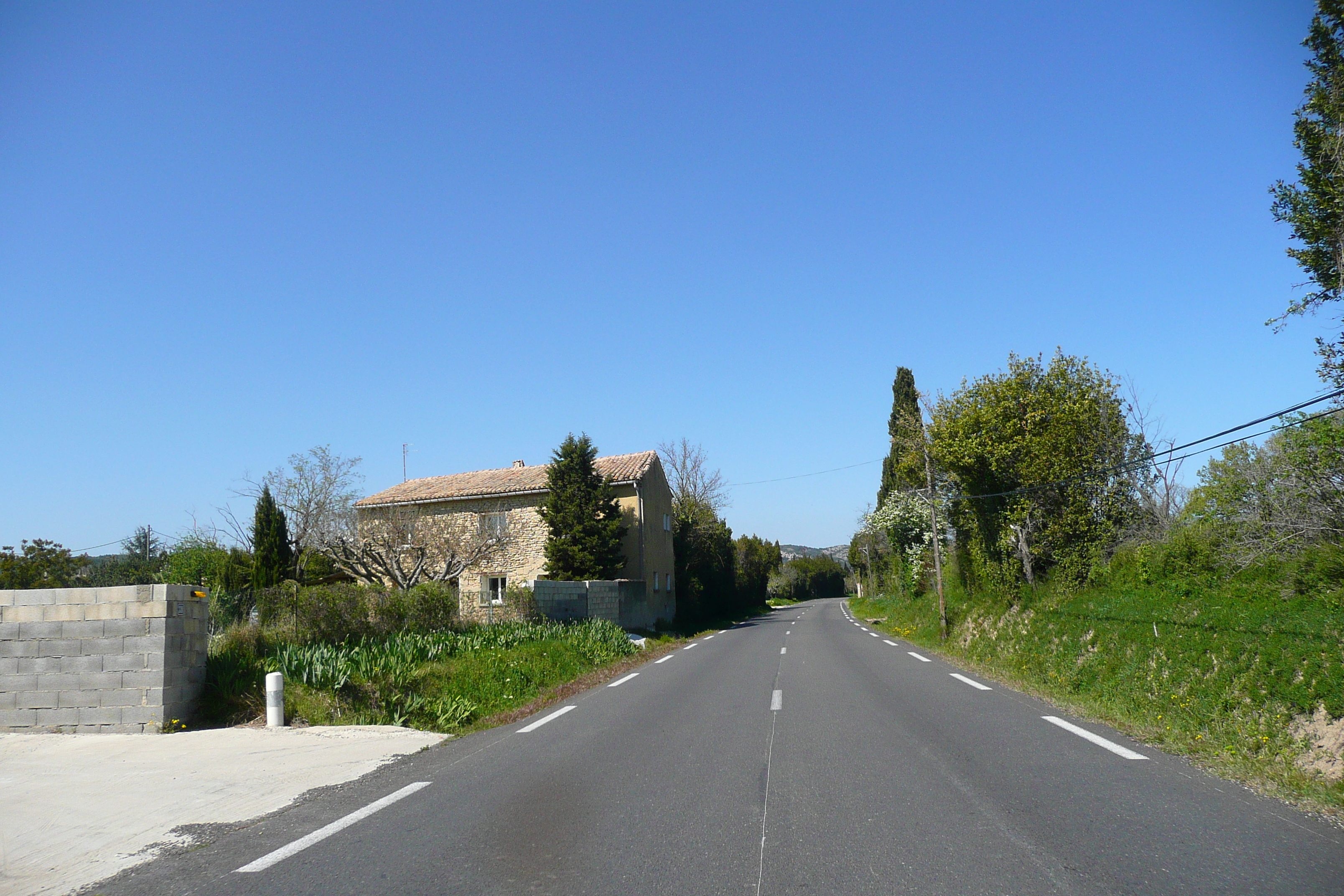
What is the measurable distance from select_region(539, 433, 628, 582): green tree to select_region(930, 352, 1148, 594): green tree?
13626mm

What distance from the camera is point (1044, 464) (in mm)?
20969

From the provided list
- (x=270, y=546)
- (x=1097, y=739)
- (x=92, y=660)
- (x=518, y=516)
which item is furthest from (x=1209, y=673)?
(x=518, y=516)

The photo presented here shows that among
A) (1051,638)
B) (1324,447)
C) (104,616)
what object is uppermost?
(1324,447)

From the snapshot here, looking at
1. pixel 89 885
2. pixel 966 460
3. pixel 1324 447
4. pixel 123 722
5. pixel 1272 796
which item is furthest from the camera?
pixel 966 460

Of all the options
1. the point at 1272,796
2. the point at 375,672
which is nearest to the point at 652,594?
the point at 375,672

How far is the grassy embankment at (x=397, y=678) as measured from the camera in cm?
1060

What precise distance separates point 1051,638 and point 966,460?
24.6 feet

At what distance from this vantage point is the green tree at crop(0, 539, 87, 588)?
30.1 metres

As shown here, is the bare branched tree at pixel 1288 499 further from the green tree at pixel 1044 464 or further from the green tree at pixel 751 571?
the green tree at pixel 751 571

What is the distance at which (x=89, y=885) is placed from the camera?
4.57m

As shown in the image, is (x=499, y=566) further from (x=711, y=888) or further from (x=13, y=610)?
(x=711, y=888)

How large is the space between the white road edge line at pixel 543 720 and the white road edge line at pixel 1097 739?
594 centimetres

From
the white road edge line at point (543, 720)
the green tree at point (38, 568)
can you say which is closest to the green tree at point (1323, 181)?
the white road edge line at point (543, 720)

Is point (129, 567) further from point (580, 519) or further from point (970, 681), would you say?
point (970, 681)
